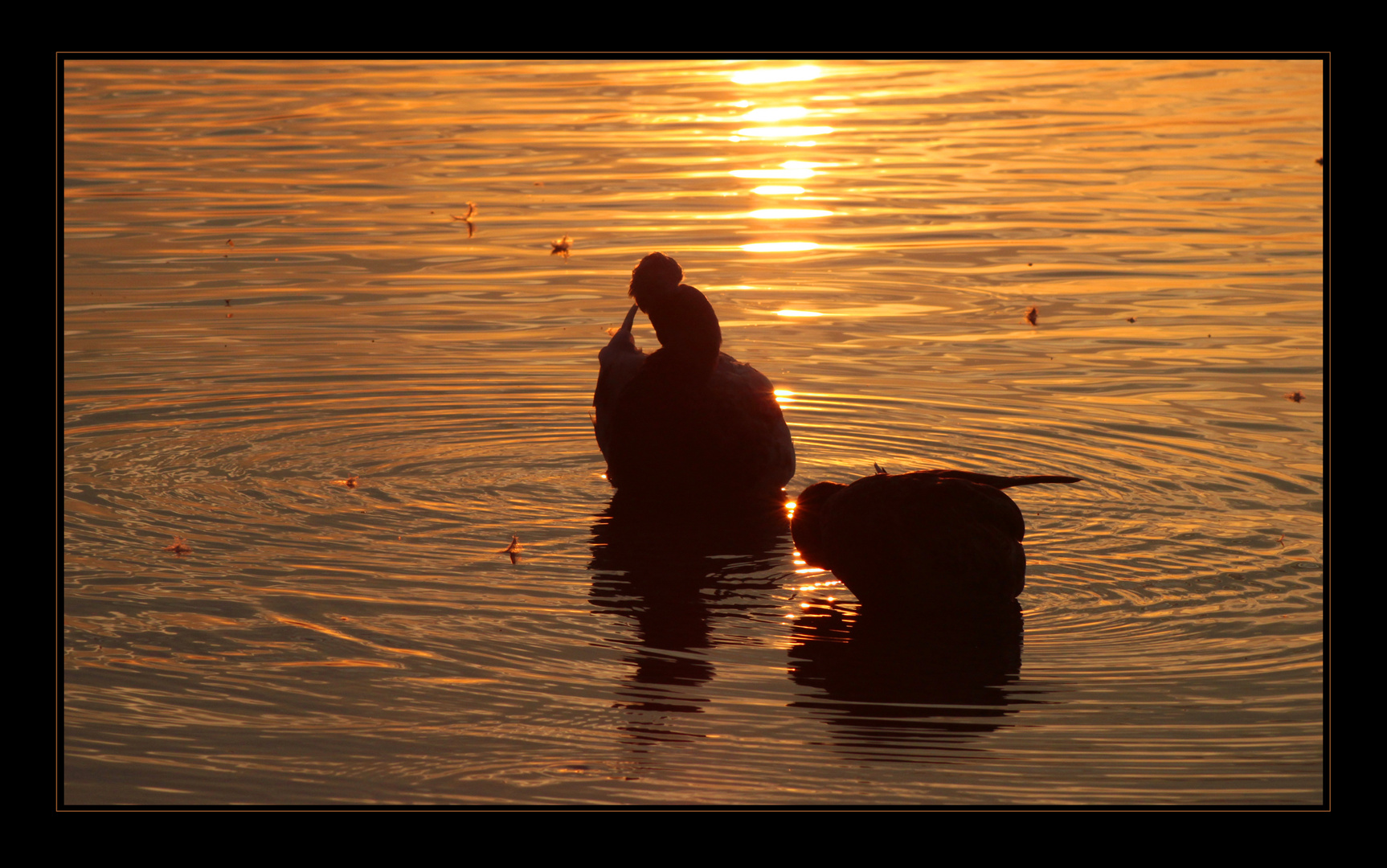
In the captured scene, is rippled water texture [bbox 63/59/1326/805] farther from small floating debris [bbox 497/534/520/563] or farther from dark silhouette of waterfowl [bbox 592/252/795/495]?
dark silhouette of waterfowl [bbox 592/252/795/495]

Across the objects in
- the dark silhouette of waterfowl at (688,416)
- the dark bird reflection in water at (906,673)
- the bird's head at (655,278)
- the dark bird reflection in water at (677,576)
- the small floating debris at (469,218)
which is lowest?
the dark bird reflection in water at (906,673)

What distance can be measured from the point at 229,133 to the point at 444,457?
1120cm

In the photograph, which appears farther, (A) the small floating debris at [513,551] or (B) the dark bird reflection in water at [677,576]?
(A) the small floating debris at [513,551]

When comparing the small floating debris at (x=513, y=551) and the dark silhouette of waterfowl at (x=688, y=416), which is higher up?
the dark silhouette of waterfowl at (x=688, y=416)

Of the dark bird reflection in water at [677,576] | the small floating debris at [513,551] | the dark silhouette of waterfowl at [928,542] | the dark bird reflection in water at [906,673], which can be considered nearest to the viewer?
the dark bird reflection in water at [906,673]

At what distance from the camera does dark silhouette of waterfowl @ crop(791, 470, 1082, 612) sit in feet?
24.1

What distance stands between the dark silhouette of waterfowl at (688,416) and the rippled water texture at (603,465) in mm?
318

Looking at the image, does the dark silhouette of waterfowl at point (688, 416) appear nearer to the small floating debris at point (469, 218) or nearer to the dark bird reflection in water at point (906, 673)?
the dark bird reflection in water at point (906, 673)

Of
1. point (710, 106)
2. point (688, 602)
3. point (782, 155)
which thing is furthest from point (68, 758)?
point (710, 106)

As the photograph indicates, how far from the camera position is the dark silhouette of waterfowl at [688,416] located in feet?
31.7

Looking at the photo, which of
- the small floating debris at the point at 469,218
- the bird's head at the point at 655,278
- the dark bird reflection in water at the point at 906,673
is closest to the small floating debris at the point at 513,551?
the dark bird reflection in water at the point at 906,673

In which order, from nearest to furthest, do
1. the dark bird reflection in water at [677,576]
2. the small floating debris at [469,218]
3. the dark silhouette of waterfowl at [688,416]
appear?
the dark bird reflection in water at [677,576], the dark silhouette of waterfowl at [688,416], the small floating debris at [469,218]

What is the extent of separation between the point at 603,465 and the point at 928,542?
3338 mm

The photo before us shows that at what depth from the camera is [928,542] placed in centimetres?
736
